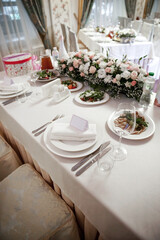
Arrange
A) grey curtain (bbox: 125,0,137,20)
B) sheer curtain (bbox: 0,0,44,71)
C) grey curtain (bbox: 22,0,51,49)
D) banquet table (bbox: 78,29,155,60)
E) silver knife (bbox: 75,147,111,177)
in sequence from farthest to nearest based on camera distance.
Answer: grey curtain (bbox: 125,0,137,20) < grey curtain (bbox: 22,0,51,49) < sheer curtain (bbox: 0,0,44,71) < banquet table (bbox: 78,29,155,60) < silver knife (bbox: 75,147,111,177)

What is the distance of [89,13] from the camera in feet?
15.9

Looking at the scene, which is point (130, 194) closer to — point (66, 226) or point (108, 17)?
point (66, 226)

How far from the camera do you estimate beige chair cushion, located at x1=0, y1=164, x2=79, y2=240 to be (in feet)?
2.58

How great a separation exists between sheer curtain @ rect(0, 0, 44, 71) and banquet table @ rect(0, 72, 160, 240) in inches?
140

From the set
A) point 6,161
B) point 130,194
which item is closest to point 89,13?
point 6,161

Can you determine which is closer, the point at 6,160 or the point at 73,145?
the point at 73,145

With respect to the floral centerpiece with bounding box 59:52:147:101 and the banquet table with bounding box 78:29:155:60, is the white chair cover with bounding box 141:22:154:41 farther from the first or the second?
the floral centerpiece with bounding box 59:52:147:101

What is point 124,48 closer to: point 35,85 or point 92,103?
point 35,85

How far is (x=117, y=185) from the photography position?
64 cm

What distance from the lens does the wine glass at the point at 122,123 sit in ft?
2.49

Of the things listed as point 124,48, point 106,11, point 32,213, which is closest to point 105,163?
point 32,213

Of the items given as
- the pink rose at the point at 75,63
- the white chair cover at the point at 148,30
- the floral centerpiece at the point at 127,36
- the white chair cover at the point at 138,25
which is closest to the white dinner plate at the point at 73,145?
the pink rose at the point at 75,63

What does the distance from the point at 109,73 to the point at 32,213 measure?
1.05 meters

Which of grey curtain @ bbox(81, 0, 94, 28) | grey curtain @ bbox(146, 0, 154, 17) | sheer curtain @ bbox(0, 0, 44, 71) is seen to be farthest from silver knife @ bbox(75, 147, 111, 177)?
grey curtain @ bbox(146, 0, 154, 17)
